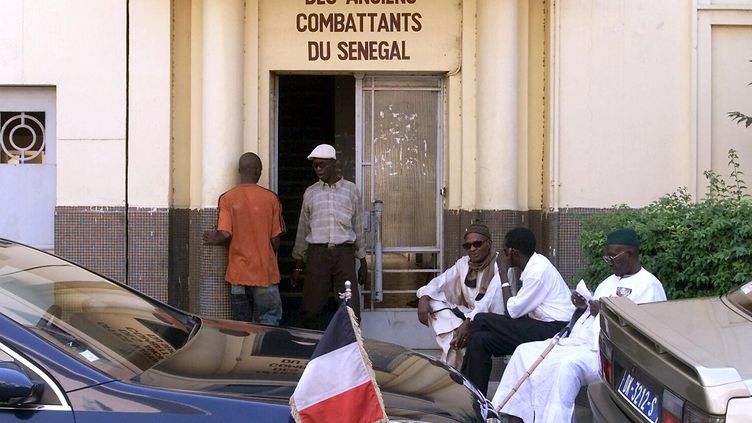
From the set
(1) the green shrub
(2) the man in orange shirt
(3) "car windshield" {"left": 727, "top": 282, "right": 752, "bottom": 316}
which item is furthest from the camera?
(2) the man in orange shirt

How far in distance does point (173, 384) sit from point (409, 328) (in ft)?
15.0

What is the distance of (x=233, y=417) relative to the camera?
3008mm

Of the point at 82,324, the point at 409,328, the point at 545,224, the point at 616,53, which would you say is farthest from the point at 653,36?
the point at 82,324

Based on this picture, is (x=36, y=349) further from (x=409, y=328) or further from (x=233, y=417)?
(x=409, y=328)

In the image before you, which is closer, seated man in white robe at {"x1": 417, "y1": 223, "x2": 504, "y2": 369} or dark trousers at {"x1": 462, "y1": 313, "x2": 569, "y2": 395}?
dark trousers at {"x1": 462, "y1": 313, "x2": 569, "y2": 395}

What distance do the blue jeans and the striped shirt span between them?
466 millimetres

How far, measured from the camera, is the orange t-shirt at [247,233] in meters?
6.87

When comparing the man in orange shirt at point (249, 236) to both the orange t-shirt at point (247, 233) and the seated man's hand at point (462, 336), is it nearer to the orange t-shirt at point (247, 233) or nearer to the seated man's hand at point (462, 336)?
the orange t-shirt at point (247, 233)

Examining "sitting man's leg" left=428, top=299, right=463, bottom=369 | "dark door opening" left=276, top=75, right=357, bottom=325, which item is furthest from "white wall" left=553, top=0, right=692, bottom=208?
"dark door opening" left=276, top=75, right=357, bottom=325

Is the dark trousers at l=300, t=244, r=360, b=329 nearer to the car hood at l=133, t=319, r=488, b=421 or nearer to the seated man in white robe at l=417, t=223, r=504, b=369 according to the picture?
the seated man in white robe at l=417, t=223, r=504, b=369

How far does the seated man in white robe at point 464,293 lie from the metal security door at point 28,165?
11.8 ft

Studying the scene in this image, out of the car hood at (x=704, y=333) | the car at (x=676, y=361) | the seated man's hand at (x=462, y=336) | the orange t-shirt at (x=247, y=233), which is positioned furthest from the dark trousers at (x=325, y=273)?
the car hood at (x=704, y=333)

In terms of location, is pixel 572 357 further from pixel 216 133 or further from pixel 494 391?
pixel 216 133

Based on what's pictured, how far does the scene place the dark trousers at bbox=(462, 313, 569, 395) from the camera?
17.7 ft
